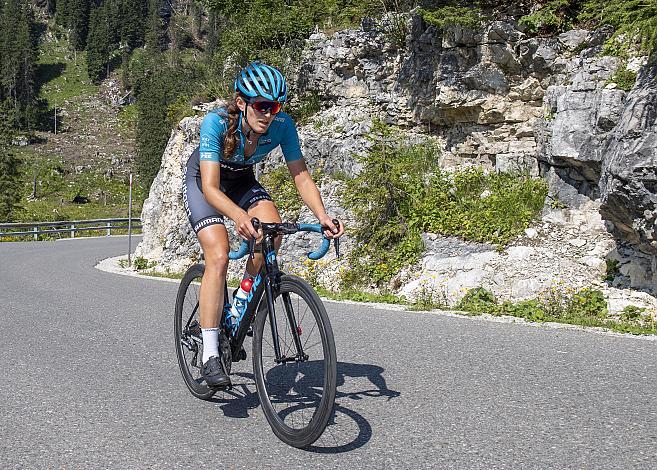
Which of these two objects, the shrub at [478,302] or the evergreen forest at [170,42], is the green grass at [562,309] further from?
the evergreen forest at [170,42]

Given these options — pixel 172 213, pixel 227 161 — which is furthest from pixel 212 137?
pixel 172 213

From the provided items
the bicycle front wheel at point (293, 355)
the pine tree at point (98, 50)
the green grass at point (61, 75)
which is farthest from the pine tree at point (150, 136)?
the pine tree at point (98, 50)

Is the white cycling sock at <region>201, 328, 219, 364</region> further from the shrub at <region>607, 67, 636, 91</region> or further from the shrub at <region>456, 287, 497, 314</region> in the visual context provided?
the shrub at <region>607, 67, 636, 91</region>

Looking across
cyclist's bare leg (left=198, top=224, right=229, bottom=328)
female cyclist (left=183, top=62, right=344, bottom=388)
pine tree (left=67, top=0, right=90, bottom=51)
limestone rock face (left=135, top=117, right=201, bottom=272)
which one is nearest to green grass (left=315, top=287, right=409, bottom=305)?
female cyclist (left=183, top=62, right=344, bottom=388)

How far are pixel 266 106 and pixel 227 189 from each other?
0.80 metres

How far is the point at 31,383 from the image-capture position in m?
5.00

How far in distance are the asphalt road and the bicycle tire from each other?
5.1 inches

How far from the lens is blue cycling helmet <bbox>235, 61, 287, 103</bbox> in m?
3.95

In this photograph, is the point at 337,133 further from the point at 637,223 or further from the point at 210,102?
the point at 637,223

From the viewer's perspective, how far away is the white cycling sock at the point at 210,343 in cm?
405

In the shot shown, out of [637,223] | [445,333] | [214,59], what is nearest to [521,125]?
[637,223]

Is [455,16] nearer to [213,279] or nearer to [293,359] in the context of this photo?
[213,279]

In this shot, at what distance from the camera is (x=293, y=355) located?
3.71 meters

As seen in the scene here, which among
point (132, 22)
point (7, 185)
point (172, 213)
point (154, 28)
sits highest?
→ point (132, 22)
